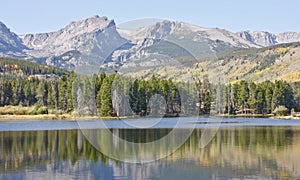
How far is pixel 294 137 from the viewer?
56625 mm

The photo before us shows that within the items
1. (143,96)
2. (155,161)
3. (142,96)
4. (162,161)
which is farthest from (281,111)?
(155,161)

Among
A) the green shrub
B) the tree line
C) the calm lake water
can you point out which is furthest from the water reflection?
the green shrub

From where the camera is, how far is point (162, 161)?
37781mm

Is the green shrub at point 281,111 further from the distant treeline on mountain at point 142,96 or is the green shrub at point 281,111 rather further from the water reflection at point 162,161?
the water reflection at point 162,161

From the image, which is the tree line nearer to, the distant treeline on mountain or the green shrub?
the distant treeline on mountain

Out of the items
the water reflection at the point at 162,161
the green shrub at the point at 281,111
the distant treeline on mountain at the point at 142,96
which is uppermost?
the distant treeline on mountain at the point at 142,96

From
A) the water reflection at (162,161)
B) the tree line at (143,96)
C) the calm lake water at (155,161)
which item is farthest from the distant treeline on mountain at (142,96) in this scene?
the water reflection at (162,161)

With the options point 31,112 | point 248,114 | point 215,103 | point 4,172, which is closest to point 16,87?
point 31,112

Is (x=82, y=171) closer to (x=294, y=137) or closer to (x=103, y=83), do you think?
(x=294, y=137)

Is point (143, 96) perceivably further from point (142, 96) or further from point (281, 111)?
point (281, 111)

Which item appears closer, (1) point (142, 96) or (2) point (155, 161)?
(2) point (155, 161)

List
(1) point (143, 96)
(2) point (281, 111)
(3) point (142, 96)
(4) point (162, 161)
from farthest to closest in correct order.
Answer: (2) point (281, 111) → (1) point (143, 96) → (3) point (142, 96) → (4) point (162, 161)

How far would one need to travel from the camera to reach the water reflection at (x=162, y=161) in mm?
32000

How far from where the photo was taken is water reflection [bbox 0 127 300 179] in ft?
105
